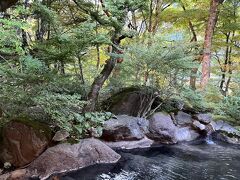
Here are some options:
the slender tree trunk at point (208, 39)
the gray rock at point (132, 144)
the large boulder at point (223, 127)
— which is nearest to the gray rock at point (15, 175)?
the gray rock at point (132, 144)

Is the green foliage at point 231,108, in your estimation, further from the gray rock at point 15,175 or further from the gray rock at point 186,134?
the gray rock at point 15,175

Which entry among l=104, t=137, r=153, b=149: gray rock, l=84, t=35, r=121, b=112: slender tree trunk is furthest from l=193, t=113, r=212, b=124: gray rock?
l=84, t=35, r=121, b=112: slender tree trunk

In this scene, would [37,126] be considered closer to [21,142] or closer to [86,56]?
[21,142]

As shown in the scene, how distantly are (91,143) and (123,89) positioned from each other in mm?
3701

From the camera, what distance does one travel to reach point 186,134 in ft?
34.6

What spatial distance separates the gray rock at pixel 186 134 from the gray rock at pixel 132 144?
1349 millimetres

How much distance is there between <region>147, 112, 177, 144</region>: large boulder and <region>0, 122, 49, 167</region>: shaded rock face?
14.1ft

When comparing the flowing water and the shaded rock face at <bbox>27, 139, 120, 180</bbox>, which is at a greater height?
the shaded rock face at <bbox>27, 139, 120, 180</bbox>

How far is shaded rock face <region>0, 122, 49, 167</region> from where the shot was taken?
6414mm

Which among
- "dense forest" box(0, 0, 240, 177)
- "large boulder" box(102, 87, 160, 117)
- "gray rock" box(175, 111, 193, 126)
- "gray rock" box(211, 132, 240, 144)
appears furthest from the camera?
"gray rock" box(175, 111, 193, 126)

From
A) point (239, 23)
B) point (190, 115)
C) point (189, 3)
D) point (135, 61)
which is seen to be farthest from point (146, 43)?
point (189, 3)

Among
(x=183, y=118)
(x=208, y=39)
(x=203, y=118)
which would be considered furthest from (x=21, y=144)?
(x=208, y=39)

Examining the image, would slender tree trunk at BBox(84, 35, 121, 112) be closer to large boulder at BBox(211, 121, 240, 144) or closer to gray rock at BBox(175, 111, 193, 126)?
gray rock at BBox(175, 111, 193, 126)

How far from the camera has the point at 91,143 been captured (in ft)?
23.6
